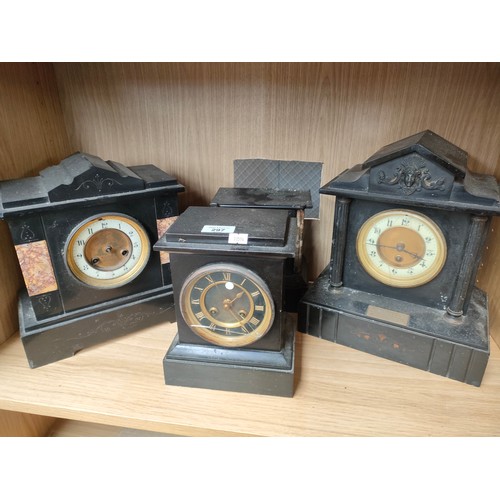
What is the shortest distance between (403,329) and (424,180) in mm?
351

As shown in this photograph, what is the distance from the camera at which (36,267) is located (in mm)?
871

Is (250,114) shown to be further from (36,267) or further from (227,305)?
(36,267)

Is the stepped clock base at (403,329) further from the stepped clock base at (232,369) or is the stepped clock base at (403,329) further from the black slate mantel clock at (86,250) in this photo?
the black slate mantel clock at (86,250)

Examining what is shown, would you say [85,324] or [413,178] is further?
[85,324]

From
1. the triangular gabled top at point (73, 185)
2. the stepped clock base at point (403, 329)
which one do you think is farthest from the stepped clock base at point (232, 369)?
the triangular gabled top at point (73, 185)

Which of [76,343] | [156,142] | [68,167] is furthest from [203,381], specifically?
[156,142]

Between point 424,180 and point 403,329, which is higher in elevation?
point 424,180

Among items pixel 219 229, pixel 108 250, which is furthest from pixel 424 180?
pixel 108 250

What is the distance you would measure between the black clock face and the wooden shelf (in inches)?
5.8

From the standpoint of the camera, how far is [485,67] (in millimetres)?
938

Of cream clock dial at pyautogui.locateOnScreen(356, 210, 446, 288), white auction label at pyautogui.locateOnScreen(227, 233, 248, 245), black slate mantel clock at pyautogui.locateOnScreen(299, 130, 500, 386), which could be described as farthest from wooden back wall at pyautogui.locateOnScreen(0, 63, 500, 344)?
white auction label at pyautogui.locateOnScreen(227, 233, 248, 245)

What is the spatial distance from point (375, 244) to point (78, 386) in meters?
0.80

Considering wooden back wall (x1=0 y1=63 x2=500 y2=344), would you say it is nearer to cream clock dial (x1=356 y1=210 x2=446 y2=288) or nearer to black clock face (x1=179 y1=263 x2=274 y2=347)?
cream clock dial (x1=356 y1=210 x2=446 y2=288)

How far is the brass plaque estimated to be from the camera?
923 mm
